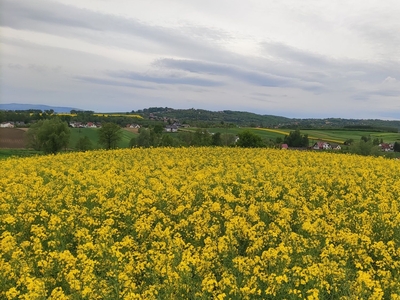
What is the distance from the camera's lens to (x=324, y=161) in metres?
24.9

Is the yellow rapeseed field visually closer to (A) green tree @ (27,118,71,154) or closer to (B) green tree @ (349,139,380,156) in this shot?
(B) green tree @ (349,139,380,156)

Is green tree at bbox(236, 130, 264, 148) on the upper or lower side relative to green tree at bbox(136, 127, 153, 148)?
upper

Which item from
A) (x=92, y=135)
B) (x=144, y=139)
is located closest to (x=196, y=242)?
(x=144, y=139)

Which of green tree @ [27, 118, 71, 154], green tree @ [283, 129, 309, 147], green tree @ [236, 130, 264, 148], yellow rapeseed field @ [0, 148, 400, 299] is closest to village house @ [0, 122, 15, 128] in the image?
green tree @ [27, 118, 71, 154]

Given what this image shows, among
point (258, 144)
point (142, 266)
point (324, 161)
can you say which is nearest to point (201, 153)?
point (324, 161)

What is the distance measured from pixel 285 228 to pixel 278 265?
2760 mm

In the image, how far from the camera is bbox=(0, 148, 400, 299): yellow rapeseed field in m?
6.48

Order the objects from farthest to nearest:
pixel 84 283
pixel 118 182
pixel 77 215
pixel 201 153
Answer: pixel 201 153 < pixel 118 182 < pixel 77 215 < pixel 84 283

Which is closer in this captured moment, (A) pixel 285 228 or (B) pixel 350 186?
(A) pixel 285 228

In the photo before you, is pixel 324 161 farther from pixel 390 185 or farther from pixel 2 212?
pixel 2 212

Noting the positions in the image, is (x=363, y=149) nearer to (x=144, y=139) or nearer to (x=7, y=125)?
(x=144, y=139)

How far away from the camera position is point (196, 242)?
927cm

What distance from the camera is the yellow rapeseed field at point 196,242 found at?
21.3 ft

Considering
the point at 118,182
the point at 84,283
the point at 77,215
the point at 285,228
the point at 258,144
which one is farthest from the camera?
the point at 258,144
